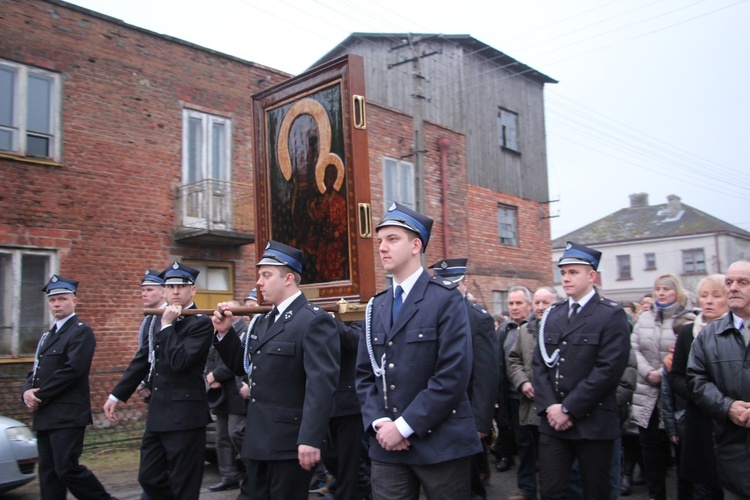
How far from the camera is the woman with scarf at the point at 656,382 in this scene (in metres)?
6.62

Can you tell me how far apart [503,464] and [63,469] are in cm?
517

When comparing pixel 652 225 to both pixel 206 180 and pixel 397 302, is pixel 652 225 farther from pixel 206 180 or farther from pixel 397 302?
pixel 397 302

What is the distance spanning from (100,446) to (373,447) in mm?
8023

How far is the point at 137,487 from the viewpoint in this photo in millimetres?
7988

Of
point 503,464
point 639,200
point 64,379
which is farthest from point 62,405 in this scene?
point 639,200

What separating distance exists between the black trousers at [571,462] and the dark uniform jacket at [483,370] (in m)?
0.84

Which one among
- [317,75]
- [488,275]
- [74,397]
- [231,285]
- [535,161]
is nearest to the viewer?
[74,397]

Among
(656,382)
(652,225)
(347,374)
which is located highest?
(652,225)

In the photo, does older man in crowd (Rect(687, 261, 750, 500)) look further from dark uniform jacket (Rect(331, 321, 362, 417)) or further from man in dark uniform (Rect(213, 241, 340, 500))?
dark uniform jacket (Rect(331, 321, 362, 417))

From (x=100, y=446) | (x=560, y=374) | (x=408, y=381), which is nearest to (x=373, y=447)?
(x=408, y=381)

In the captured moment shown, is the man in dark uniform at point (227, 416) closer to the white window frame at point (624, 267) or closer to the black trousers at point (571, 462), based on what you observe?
the black trousers at point (571, 462)

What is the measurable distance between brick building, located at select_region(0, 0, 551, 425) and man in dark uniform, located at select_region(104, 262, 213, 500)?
6.64 metres

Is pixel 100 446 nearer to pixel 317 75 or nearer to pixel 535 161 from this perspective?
pixel 317 75

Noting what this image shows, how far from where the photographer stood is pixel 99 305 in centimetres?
1181
